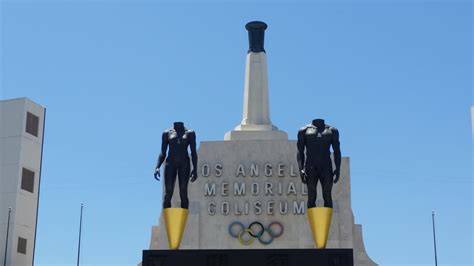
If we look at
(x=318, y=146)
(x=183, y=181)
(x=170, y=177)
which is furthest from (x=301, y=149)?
(x=170, y=177)

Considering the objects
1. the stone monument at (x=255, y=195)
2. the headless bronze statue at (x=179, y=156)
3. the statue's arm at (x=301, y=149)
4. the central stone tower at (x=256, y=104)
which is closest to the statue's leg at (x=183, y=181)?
the headless bronze statue at (x=179, y=156)

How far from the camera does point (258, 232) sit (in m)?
54.6

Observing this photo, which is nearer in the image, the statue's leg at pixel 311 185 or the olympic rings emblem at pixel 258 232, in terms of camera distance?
the statue's leg at pixel 311 185

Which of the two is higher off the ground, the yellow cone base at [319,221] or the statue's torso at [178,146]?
the statue's torso at [178,146]

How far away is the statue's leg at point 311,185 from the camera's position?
21438 mm

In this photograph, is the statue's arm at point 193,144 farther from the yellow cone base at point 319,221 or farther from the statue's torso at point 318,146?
the yellow cone base at point 319,221

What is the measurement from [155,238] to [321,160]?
3706 cm

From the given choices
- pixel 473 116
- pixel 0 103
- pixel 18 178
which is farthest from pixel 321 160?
pixel 0 103

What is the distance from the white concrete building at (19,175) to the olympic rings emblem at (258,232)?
1805 centimetres

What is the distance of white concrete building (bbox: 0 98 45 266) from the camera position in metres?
61.7

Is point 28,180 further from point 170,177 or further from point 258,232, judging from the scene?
point 170,177

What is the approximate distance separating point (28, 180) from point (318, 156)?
153ft

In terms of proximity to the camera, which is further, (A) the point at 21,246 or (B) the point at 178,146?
(A) the point at 21,246

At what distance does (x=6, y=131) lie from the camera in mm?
64688
